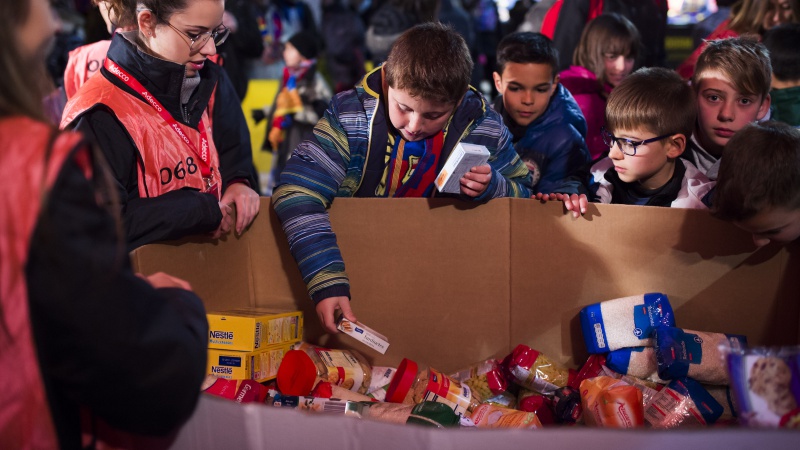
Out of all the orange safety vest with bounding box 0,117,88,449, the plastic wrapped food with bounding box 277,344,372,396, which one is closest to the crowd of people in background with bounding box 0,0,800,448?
the orange safety vest with bounding box 0,117,88,449

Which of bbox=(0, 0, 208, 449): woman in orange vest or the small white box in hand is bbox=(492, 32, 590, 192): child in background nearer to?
the small white box in hand

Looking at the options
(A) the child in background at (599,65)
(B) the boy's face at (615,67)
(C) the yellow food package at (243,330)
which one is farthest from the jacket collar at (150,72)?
(B) the boy's face at (615,67)

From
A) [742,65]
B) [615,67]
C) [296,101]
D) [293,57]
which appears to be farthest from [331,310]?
[293,57]

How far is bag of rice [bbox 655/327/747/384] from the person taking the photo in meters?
2.08

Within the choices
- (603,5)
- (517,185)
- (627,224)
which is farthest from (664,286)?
(603,5)

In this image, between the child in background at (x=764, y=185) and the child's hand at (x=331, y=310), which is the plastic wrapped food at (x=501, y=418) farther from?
the child in background at (x=764, y=185)

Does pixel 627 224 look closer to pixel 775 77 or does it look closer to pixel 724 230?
pixel 724 230

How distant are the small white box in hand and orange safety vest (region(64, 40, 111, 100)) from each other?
152 centimetres

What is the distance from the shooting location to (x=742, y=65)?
262 centimetres

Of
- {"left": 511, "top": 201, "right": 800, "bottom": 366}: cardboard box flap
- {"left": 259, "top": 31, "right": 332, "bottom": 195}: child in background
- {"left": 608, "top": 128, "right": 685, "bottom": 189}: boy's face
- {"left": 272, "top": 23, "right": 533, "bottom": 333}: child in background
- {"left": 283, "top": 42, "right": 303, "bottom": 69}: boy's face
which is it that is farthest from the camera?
{"left": 283, "top": 42, "right": 303, "bottom": 69}: boy's face

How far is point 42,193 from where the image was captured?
0.96 metres

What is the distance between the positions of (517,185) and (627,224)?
16.7 inches

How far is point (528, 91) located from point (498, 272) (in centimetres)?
101

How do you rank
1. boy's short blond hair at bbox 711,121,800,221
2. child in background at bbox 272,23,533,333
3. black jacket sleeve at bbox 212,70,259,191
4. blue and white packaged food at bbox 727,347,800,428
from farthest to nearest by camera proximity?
black jacket sleeve at bbox 212,70,259,191 → child in background at bbox 272,23,533,333 → boy's short blond hair at bbox 711,121,800,221 → blue and white packaged food at bbox 727,347,800,428
